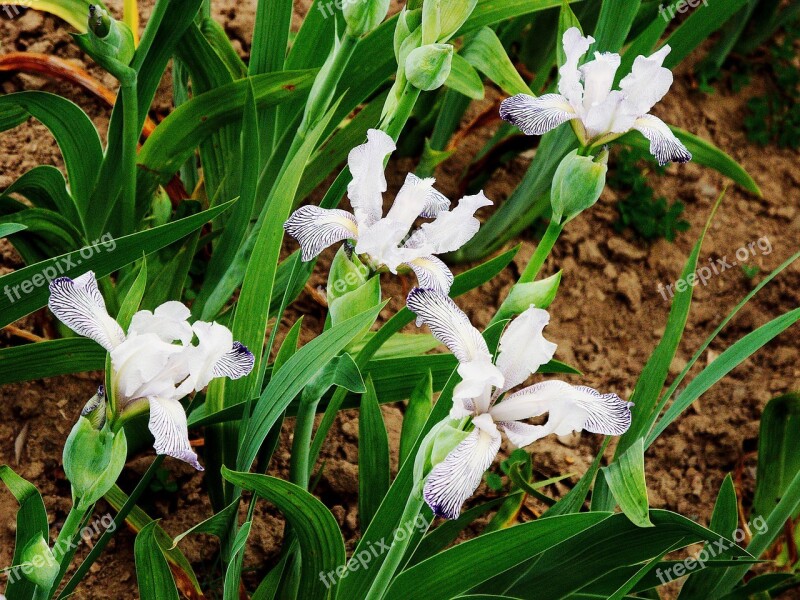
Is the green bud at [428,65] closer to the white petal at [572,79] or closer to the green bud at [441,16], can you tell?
the green bud at [441,16]

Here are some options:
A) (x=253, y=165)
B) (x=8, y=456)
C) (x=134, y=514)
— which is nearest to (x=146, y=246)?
(x=253, y=165)

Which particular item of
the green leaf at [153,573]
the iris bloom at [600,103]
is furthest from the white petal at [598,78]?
the green leaf at [153,573]

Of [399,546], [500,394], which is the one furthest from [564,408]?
[399,546]

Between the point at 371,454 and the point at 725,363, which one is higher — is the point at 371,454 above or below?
below

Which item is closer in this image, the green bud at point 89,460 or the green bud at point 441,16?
the green bud at point 89,460

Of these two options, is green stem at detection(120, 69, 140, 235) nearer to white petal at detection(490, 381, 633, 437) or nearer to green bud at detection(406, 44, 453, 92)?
green bud at detection(406, 44, 453, 92)

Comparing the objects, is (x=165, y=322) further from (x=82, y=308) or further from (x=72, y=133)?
(x=72, y=133)

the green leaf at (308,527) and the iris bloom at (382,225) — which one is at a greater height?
the iris bloom at (382,225)

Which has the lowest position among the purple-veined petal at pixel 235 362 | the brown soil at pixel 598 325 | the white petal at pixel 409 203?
the brown soil at pixel 598 325
